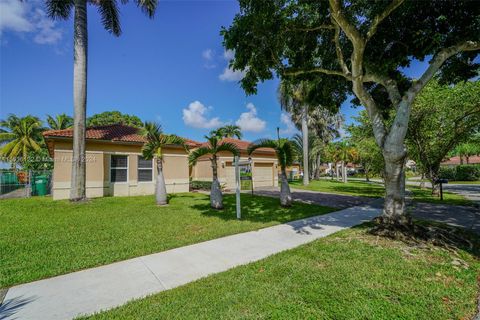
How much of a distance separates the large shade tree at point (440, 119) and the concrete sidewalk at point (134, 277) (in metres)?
10.3

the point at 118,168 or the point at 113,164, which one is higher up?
the point at 113,164

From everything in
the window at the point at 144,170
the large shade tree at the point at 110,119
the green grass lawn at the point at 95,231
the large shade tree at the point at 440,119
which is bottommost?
the green grass lawn at the point at 95,231

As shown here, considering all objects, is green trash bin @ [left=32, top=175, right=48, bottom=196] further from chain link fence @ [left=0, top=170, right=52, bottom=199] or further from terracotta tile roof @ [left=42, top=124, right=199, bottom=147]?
terracotta tile roof @ [left=42, top=124, right=199, bottom=147]

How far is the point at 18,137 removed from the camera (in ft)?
83.9

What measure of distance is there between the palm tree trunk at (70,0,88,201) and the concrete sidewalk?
31.1 feet

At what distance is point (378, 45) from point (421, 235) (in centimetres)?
554

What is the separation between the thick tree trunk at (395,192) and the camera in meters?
5.82

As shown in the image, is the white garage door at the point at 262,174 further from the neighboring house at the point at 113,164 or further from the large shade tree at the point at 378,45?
the large shade tree at the point at 378,45

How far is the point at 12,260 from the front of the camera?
14.6 ft

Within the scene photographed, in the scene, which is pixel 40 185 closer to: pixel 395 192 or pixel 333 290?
pixel 333 290

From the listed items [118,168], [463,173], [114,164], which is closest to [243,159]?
[118,168]

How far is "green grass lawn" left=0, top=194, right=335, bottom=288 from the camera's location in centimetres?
436

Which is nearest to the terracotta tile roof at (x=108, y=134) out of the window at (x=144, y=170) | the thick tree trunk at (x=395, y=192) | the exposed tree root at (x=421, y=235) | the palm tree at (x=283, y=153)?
the window at (x=144, y=170)

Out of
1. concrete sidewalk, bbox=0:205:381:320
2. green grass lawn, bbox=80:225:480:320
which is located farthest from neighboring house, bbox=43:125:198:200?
green grass lawn, bbox=80:225:480:320
